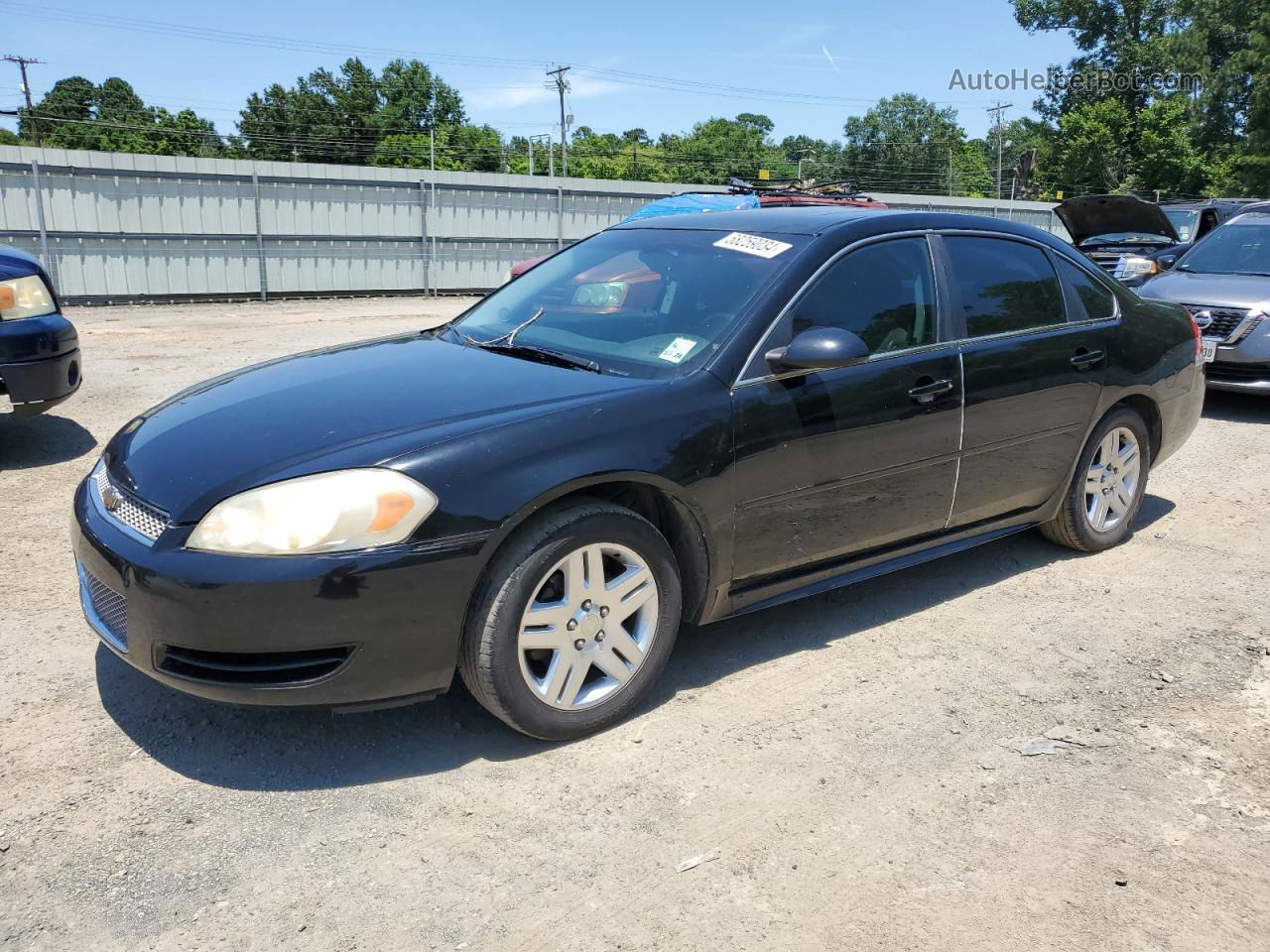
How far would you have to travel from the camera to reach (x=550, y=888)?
8.28 feet

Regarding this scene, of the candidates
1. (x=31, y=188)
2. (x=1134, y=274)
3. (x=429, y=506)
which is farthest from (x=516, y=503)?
(x=31, y=188)

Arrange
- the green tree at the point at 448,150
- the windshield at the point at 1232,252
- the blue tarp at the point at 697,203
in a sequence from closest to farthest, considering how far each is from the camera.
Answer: the windshield at the point at 1232,252
the blue tarp at the point at 697,203
the green tree at the point at 448,150

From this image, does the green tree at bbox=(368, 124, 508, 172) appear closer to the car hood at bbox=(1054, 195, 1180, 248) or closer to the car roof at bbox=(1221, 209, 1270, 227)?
the car hood at bbox=(1054, 195, 1180, 248)

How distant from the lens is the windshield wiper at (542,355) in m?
3.56

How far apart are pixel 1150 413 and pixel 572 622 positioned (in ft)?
11.5

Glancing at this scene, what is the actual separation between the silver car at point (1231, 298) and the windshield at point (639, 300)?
6.11 m

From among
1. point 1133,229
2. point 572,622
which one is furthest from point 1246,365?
point 572,622

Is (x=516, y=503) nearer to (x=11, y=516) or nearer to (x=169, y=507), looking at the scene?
(x=169, y=507)

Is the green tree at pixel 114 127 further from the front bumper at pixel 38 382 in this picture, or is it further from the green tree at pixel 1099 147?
the front bumper at pixel 38 382

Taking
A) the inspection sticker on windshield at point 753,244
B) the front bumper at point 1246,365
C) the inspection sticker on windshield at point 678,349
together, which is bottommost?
the front bumper at point 1246,365

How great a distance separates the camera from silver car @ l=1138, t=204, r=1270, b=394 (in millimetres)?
8297

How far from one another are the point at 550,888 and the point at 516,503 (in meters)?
1.01

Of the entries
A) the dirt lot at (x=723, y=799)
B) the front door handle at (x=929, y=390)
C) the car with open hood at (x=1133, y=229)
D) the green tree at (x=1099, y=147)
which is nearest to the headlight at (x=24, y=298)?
the dirt lot at (x=723, y=799)

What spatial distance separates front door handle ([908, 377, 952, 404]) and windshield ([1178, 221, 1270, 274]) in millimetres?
6693
